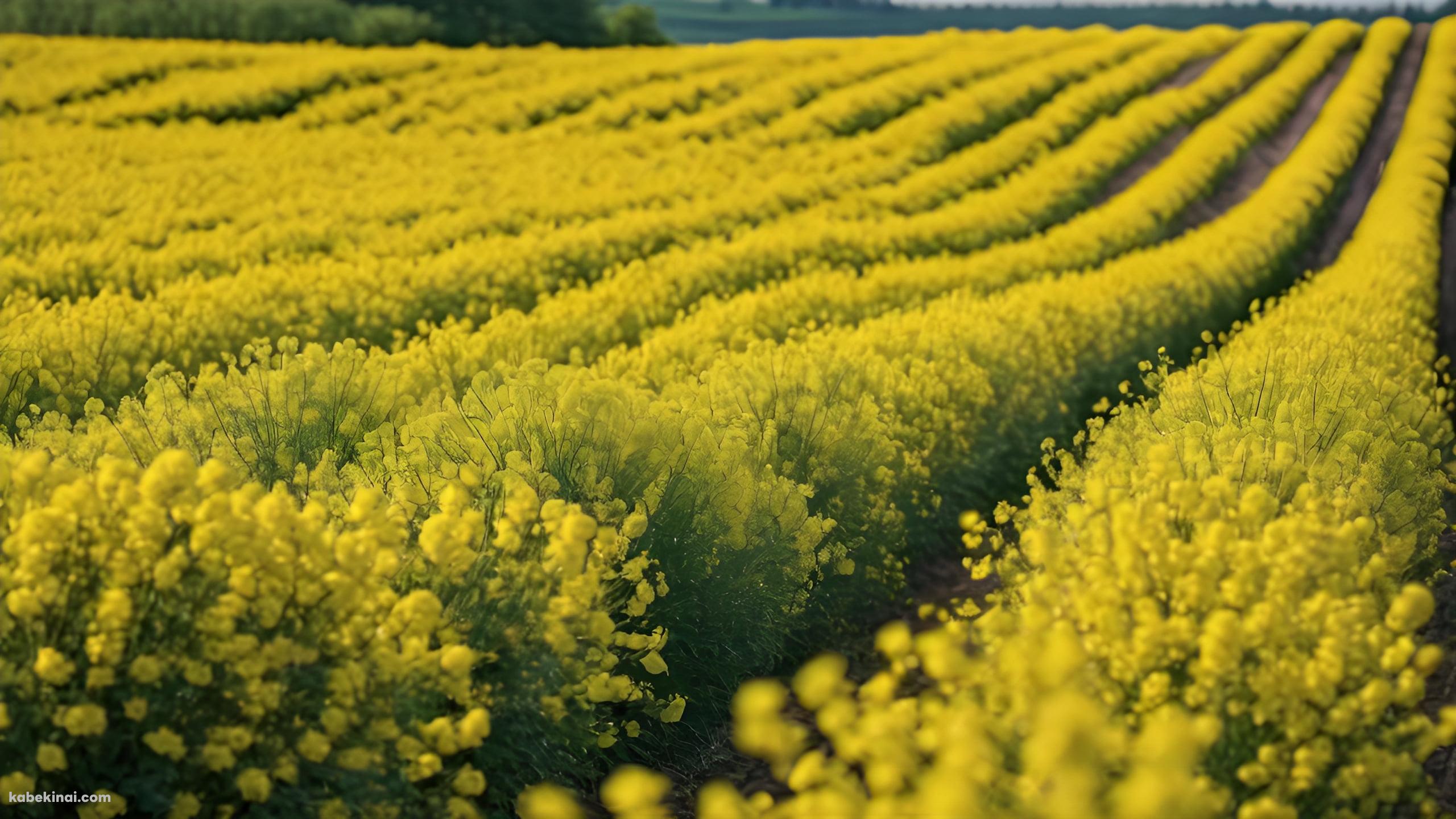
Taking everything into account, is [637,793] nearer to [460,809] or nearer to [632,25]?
[460,809]

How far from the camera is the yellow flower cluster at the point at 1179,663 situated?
101 inches

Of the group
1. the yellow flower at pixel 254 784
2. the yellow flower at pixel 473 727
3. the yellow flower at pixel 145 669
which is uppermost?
the yellow flower at pixel 145 669

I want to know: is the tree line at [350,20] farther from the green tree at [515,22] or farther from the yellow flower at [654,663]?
the yellow flower at [654,663]

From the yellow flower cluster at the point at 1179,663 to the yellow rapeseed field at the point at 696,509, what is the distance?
0.02 m

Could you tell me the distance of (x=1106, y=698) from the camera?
12.4ft

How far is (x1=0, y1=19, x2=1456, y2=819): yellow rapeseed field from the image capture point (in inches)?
142

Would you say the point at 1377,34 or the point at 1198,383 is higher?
the point at 1377,34

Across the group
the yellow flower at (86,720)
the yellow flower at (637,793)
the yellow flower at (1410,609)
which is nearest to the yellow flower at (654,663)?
the yellow flower at (86,720)

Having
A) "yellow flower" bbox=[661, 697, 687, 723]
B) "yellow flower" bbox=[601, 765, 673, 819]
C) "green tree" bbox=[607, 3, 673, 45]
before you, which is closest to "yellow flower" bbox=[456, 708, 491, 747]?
"yellow flower" bbox=[601, 765, 673, 819]

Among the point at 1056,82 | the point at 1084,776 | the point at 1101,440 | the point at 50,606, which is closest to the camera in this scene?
the point at 1084,776

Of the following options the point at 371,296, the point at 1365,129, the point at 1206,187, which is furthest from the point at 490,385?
the point at 1365,129

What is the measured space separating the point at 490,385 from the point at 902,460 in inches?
117

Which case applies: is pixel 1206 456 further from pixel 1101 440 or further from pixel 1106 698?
pixel 1106 698

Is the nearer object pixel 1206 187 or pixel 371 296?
pixel 371 296
